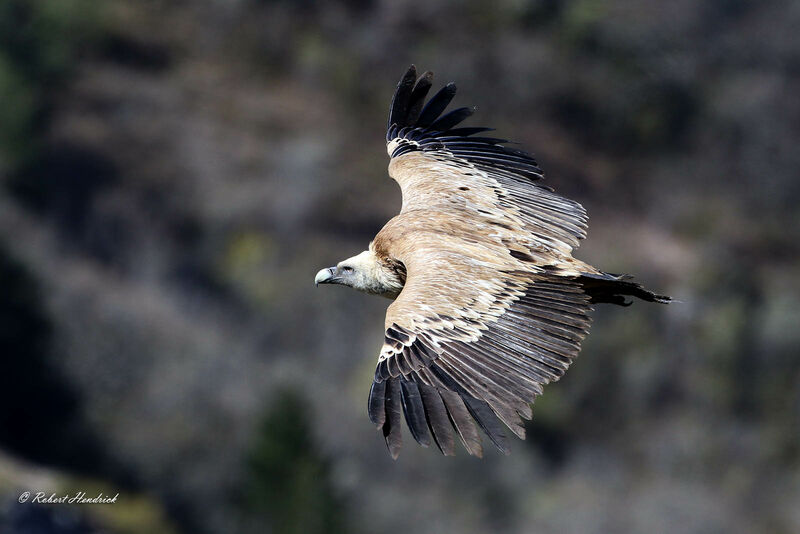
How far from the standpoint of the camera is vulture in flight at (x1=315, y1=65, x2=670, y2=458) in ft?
31.5

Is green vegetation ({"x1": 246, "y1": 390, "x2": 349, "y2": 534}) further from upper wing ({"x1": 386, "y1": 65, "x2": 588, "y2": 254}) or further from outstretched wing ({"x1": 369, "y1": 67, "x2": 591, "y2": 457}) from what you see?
outstretched wing ({"x1": 369, "y1": 67, "x2": 591, "y2": 457})

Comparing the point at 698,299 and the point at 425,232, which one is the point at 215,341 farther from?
the point at 425,232

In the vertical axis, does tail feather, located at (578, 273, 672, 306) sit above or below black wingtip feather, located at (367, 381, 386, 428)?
above

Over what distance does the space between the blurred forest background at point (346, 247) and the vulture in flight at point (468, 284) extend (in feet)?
90.2

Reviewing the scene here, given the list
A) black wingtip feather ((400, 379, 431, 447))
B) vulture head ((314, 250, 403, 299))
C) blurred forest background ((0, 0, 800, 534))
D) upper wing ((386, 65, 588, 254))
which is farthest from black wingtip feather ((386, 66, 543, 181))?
blurred forest background ((0, 0, 800, 534))

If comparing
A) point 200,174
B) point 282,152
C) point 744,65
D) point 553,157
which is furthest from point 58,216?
point 744,65

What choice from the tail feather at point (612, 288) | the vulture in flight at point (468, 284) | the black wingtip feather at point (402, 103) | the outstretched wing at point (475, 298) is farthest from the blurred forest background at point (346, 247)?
the tail feather at point (612, 288)

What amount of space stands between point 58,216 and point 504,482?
22.2 metres

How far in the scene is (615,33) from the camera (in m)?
55.8

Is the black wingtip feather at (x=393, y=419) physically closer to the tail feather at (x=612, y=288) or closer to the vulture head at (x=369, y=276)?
the tail feather at (x=612, y=288)

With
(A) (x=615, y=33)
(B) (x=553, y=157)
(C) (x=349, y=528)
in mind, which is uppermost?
(A) (x=615, y=33)

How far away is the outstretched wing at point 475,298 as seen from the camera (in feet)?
31.4

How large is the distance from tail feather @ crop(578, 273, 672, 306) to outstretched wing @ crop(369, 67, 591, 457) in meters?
0.17

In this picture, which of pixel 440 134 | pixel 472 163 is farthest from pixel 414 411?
pixel 440 134
